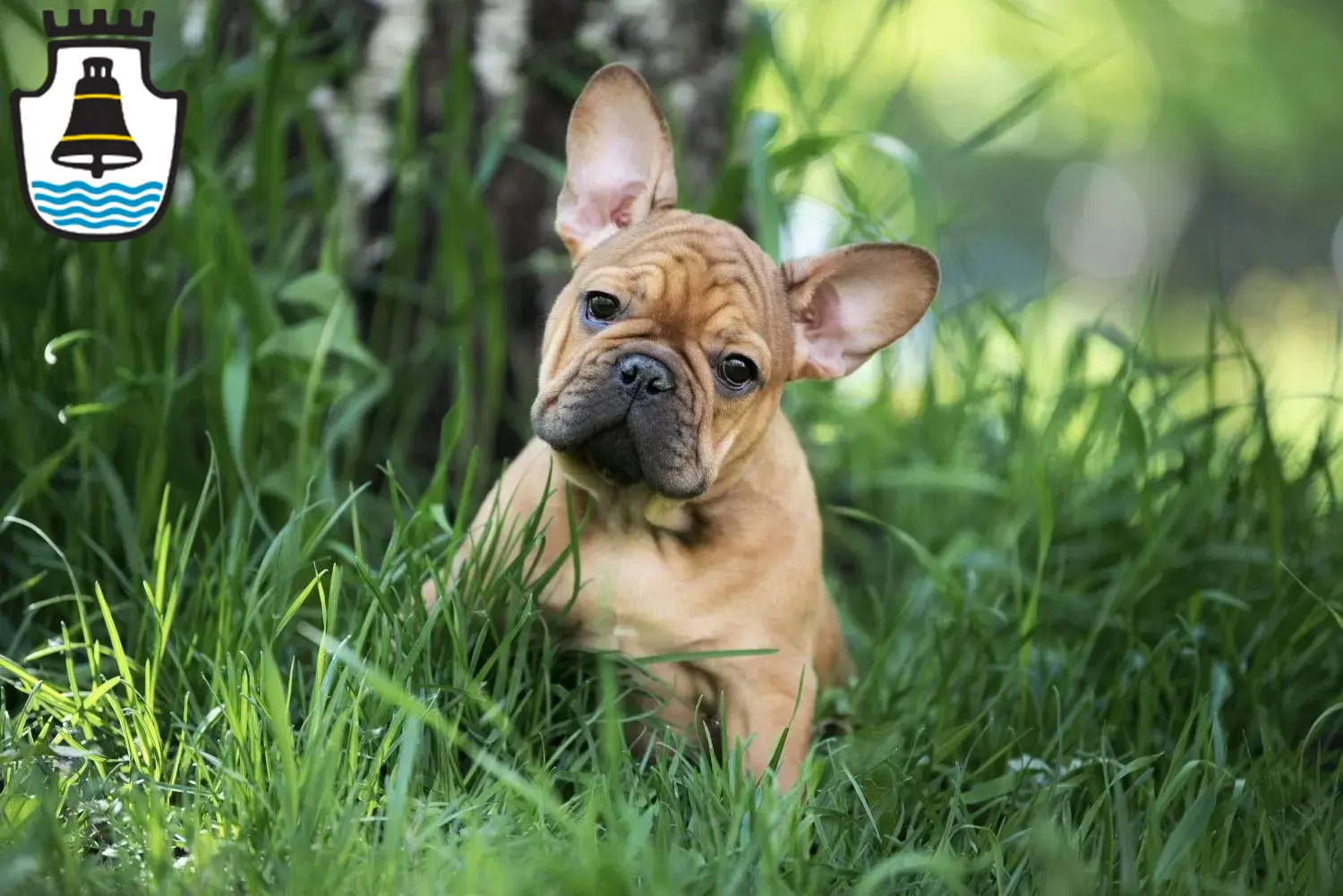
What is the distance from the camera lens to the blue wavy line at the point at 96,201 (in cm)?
306

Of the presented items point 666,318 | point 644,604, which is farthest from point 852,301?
point 644,604

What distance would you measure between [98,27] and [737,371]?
5.89 feet

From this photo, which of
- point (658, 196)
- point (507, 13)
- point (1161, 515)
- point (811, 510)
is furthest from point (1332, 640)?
point (507, 13)

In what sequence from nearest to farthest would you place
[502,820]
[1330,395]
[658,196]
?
1. [502,820]
2. [658,196]
3. [1330,395]

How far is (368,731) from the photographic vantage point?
218cm

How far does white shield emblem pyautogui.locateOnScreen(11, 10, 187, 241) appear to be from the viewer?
3113 millimetres

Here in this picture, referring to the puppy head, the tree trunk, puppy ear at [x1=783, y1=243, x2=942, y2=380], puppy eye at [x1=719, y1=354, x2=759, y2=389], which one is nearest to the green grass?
the tree trunk

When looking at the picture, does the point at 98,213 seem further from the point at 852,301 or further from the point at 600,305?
the point at 852,301

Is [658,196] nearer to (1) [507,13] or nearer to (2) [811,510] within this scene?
(2) [811,510]

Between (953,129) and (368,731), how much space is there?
61.2ft

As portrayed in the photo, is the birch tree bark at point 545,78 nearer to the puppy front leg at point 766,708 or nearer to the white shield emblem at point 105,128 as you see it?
the white shield emblem at point 105,128

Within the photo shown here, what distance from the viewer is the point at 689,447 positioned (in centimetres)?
254

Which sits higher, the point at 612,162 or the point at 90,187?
the point at 612,162

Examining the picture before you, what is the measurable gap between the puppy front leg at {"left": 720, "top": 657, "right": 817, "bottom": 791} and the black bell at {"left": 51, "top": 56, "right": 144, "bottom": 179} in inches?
75.9
